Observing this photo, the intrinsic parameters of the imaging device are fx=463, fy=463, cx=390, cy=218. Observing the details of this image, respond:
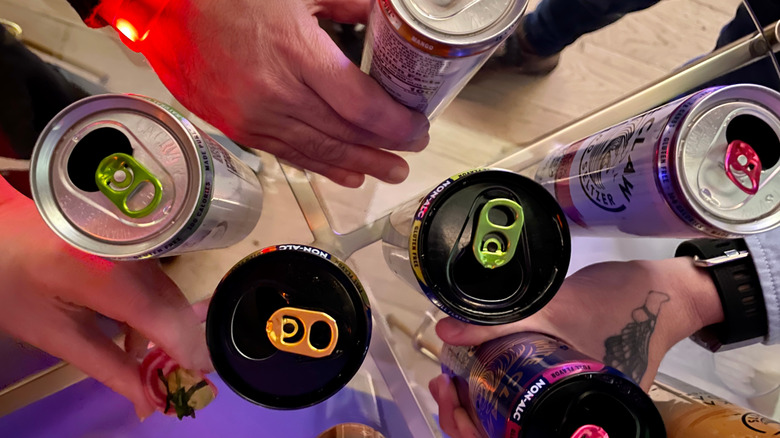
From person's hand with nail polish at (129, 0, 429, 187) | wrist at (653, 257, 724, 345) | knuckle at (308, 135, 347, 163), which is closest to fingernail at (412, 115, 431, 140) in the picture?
person's hand with nail polish at (129, 0, 429, 187)

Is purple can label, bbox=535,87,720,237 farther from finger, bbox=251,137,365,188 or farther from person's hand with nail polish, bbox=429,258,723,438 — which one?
finger, bbox=251,137,365,188

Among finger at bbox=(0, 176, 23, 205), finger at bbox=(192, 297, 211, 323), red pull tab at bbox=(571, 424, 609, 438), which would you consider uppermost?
red pull tab at bbox=(571, 424, 609, 438)

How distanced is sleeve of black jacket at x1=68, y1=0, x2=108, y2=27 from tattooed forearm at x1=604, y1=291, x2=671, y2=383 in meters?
0.80

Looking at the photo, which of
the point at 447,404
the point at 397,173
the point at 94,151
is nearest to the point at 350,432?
the point at 447,404

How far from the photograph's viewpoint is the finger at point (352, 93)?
19.2 inches

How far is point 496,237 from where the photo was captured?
40 centimetres

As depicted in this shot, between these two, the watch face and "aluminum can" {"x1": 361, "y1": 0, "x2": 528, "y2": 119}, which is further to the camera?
the watch face

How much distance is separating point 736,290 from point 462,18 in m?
0.60

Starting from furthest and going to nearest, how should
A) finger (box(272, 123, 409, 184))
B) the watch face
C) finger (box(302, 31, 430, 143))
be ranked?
the watch face < finger (box(272, 123, 409, 184)) < finger (box(302, 31, 430, 143))

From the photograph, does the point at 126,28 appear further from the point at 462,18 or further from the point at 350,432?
the point at 350,432

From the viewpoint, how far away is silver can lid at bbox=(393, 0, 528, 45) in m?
0.35

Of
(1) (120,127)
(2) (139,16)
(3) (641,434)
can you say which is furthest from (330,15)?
(3) (641,434)

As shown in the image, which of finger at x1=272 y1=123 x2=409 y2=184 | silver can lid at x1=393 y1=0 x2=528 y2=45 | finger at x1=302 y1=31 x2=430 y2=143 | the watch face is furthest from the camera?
→ the watch face

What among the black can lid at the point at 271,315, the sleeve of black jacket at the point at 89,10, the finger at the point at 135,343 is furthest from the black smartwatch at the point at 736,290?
the sleeve of black jacket at the point at 89,10
